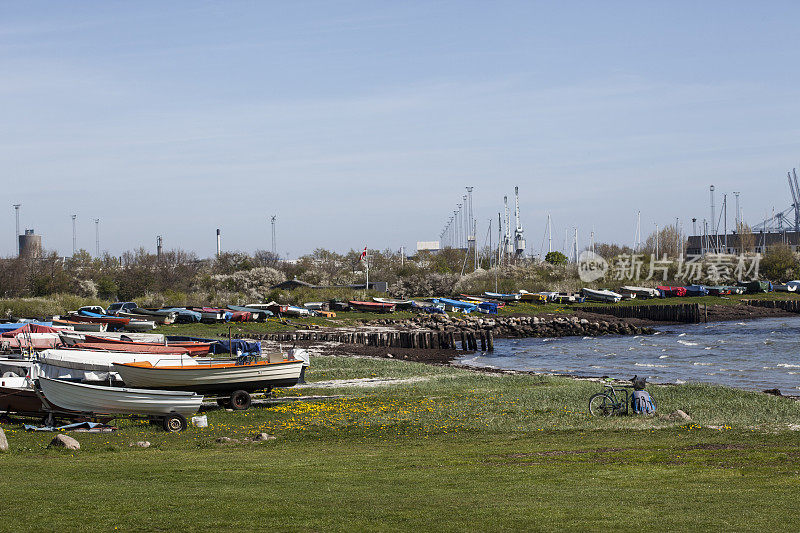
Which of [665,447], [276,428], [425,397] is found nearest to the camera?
[665,447]

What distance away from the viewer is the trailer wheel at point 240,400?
26.9 meters

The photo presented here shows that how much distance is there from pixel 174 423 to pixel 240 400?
4.67 meters

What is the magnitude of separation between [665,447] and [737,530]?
766 cm

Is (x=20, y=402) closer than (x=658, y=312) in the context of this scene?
Yes

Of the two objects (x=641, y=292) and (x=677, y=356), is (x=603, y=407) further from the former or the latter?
(x=641, y=292)

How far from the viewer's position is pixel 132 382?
88.4 feet

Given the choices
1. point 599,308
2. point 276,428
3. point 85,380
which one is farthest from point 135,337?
point 599,308

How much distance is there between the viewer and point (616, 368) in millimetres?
47906

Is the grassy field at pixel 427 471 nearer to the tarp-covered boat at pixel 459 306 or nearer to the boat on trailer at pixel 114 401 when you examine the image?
the boat on trailer at pixel 114 401

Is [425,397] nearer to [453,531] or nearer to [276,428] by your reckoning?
[276,428]

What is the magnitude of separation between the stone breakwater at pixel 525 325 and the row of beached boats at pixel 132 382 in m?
40.5

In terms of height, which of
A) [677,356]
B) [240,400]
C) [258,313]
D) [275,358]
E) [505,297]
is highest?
[275,358]

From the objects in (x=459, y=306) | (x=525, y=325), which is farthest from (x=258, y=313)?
(x=459, y=306)

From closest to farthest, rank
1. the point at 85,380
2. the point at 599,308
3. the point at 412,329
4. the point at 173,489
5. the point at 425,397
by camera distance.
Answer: the point at 173,489, the point at 85,380, the point at 425,397, the point at 412,329, the point at 599,308
